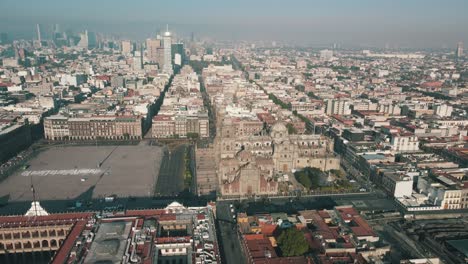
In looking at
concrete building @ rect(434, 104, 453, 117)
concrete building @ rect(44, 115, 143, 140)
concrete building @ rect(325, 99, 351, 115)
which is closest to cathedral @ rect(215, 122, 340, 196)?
concrete building @ rect(44, 115, 143, 140)

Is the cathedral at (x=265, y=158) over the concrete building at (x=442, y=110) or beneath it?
beneath

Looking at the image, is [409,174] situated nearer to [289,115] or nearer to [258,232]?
[258,232]

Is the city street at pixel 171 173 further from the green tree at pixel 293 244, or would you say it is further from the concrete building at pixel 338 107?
the concrete building at pixel 338 107

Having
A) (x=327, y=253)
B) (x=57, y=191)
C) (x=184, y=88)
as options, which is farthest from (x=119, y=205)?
(x=184, y=88)

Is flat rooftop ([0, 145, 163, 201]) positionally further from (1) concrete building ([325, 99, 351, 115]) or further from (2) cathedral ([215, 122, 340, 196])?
(1) concrete building ([325, 99, 351, 115])

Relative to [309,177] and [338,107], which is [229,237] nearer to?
[309,177]

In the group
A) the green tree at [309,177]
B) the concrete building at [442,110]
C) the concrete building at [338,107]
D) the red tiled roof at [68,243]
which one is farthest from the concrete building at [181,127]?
the concrete building at [442,110]
